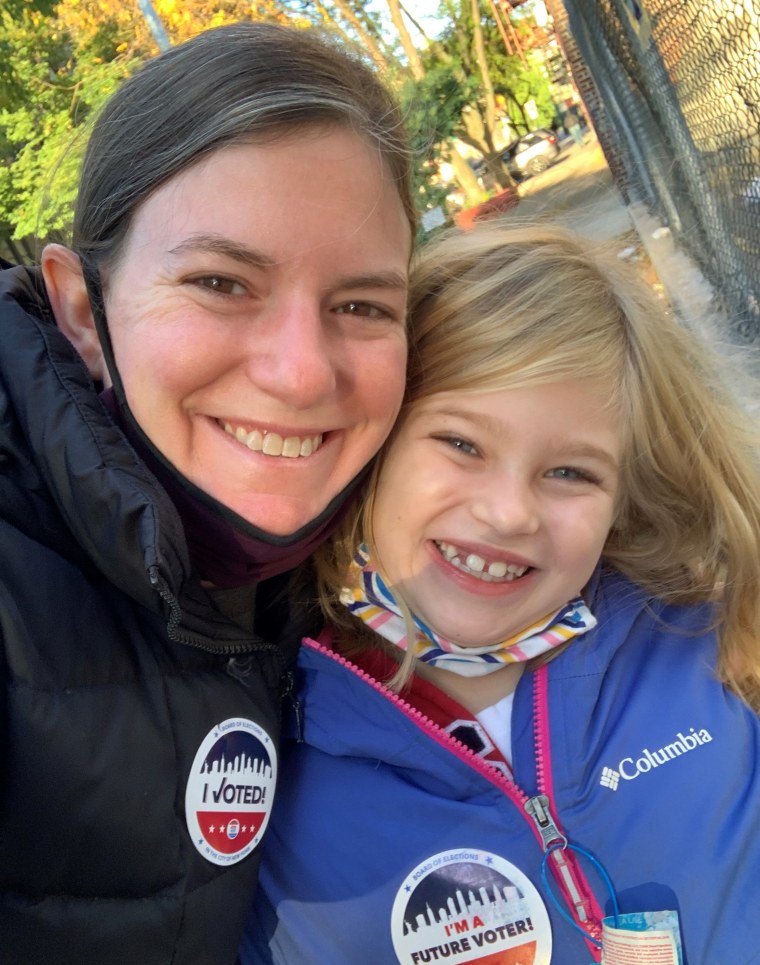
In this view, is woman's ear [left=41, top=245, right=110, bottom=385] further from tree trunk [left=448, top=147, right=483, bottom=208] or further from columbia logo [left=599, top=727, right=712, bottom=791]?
tree trunk [left=448, top=147, right=483, bottom=208]

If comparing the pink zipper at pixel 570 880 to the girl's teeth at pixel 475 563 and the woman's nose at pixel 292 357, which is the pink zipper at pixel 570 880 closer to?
the girl's teeth at pixel 475 563

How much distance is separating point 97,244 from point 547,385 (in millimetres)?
1001

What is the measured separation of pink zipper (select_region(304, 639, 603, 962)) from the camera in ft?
5.43

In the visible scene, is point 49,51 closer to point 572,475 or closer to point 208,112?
point 208,112

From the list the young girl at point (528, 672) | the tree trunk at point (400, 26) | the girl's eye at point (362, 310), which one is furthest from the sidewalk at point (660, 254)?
the tree trunk at point (400, 26)

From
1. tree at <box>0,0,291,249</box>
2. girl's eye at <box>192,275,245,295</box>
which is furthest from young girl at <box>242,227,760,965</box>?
tree at <box>0,0,291,249</box>

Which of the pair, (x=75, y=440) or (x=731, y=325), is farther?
(x=731, y=325)

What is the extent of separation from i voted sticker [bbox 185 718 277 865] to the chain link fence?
267 cm

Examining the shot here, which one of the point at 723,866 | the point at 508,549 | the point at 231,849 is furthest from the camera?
the point at 508,549

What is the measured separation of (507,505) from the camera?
1784mm

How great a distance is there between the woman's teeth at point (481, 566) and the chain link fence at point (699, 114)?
2.04 meters

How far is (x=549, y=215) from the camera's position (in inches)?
103

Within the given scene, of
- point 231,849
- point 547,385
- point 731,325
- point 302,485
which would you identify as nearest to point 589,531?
point 547,385

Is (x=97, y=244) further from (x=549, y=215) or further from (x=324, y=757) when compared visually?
(x=549, y=215)
